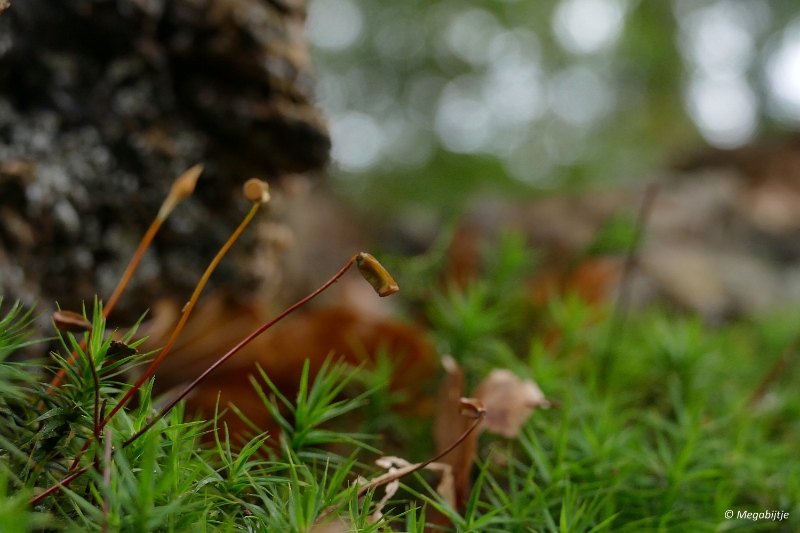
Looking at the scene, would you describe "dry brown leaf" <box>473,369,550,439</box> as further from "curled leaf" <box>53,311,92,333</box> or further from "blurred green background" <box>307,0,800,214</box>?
"blurred green background" <box>307,0,800,214</box>

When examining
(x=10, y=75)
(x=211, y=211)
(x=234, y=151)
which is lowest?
(x=211, y=211)

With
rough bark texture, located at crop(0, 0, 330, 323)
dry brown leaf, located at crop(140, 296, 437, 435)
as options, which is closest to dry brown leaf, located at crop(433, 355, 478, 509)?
dry brown leaf, located at crop(140, 296, 437, 435)

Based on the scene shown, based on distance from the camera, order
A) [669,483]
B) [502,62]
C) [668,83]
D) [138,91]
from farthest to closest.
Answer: [668,83] < [502,62] < [138,91] < [669,483]

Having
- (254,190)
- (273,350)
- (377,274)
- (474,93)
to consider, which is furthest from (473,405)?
(474,93)

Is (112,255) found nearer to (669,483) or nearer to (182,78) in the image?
(182,78)

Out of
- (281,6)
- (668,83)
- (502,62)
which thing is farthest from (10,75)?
(668,83)

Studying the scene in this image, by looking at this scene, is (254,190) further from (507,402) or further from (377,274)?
(507,402)

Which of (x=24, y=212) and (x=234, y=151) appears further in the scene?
(x=234, y=151)
